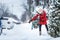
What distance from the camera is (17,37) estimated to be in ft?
21.3

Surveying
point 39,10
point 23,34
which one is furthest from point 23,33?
point 39,10

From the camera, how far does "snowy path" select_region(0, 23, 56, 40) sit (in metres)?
6.47

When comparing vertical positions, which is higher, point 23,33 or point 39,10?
point 39,10

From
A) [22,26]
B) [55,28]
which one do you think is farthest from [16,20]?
[55,28]

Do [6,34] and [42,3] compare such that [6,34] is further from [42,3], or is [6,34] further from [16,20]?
[42,3]

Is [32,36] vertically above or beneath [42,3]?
beneath

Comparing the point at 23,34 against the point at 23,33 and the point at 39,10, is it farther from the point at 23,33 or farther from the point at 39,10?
the point at 39,10

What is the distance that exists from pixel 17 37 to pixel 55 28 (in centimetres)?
56

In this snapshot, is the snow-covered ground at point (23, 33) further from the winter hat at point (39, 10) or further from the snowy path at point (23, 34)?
the winter hat at point (39, 10)

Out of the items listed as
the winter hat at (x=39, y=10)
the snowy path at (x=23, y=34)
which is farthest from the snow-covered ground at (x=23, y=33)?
the winter hat at (x=39, y=10)

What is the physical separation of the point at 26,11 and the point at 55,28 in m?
0.49

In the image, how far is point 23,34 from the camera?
6.48 m

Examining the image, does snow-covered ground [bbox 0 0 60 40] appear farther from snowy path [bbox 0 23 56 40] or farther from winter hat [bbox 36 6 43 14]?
winter hat [bbox 36 6 43 14]

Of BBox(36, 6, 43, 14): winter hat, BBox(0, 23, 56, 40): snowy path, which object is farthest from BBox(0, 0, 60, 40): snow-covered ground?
BBox(36, 6, 43, 14): winter hat
